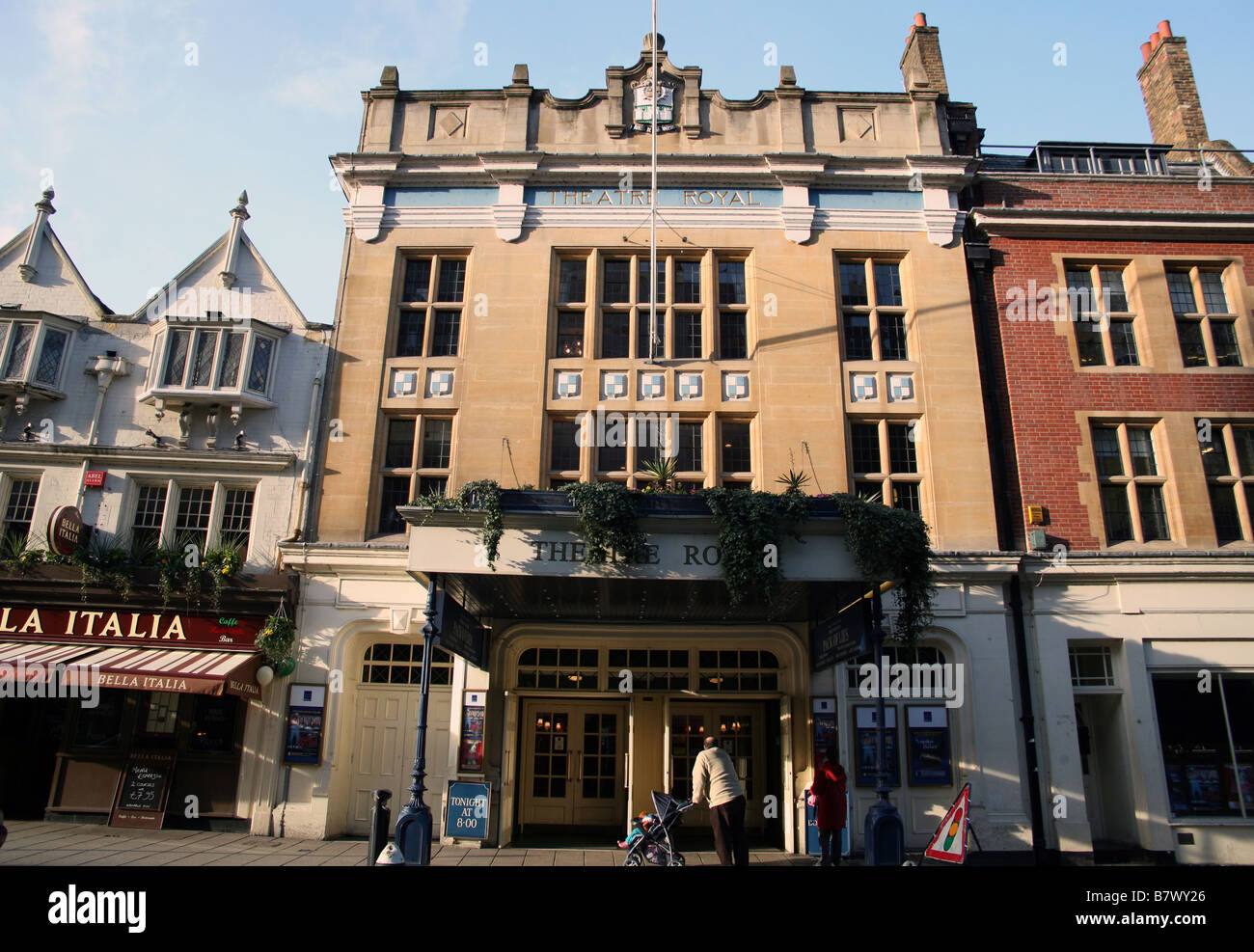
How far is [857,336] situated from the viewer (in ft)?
53.8

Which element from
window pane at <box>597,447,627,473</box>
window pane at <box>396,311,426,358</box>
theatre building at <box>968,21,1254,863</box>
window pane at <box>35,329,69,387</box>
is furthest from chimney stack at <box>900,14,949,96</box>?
window pane at <box>35,329,69,387</box>

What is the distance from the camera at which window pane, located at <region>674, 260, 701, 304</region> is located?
16719mm

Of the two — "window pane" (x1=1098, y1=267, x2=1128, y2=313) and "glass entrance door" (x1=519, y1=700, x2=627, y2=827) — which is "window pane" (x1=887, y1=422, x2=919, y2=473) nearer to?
"window pane" (x1=1098, y1=267, x2=1128, y2=313)

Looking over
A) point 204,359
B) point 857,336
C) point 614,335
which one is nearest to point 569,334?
point 614,335

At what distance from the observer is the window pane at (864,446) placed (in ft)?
51.0

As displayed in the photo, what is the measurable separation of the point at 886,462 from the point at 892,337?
114 inches

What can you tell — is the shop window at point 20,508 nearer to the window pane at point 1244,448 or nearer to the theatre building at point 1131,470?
the theatre building at point 1131,470

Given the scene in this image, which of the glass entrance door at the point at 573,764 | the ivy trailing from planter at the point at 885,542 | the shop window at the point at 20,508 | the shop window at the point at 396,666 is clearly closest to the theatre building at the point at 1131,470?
the ivy trailing from planter at the point at 885,542

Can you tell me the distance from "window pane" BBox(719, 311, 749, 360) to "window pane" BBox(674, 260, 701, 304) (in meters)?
0.72

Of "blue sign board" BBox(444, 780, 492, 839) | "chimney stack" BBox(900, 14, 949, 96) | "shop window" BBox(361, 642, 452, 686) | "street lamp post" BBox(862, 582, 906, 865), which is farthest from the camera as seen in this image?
"chimney stack" BBox(900, 14, 949, 96)

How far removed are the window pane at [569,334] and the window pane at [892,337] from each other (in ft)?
20.7

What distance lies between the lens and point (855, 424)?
1584 cm

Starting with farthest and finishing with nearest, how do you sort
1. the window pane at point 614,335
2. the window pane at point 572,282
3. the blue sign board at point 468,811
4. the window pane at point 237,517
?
the window pane at point 572,282, the window pane at point 614,335, the window pane at point 237,517, the blue sign board at point 468,811
